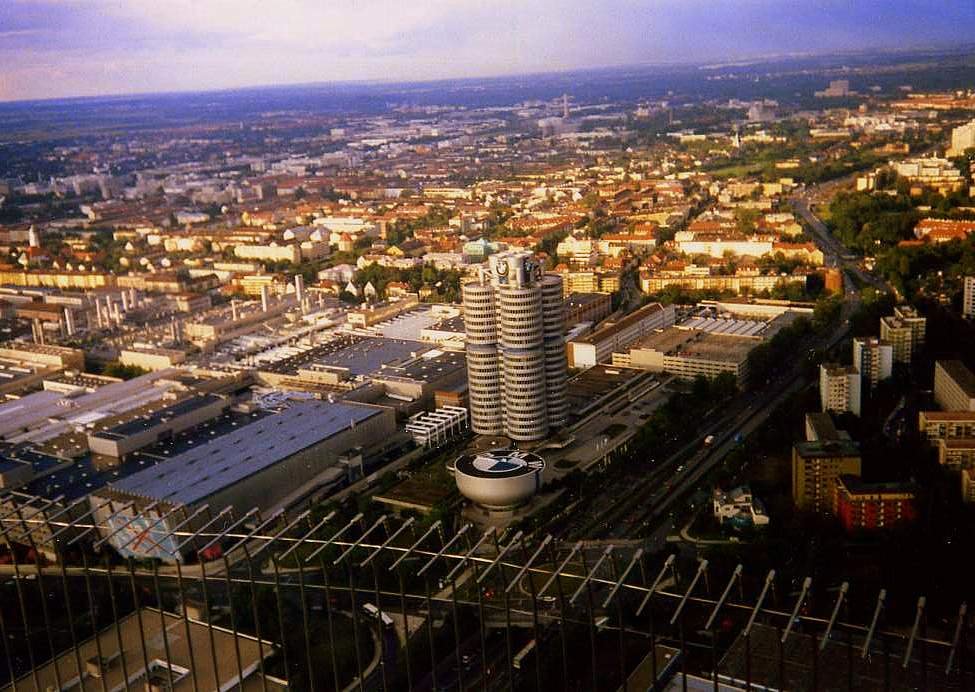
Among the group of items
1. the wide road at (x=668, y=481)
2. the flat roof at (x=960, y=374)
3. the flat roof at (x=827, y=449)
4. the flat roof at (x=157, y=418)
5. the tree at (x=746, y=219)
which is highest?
the tree at (x=746, y=219)

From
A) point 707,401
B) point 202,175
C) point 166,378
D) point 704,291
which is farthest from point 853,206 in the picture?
point 202,175

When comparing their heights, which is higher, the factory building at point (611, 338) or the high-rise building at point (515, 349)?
the high-rise building at point (515, 349)

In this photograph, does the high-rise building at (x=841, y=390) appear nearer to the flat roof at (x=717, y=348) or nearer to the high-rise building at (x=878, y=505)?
the flat roof at (x=717, y=348)

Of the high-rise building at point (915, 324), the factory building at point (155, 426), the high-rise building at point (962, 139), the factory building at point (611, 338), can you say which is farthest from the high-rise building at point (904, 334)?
the high-rise building at point (962, 139)

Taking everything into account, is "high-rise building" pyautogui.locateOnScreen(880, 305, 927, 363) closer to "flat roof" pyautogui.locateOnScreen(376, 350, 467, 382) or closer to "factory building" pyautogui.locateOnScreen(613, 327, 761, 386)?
"factory building" pyautogui.locateOnScreen(613, 327, 761, 386)

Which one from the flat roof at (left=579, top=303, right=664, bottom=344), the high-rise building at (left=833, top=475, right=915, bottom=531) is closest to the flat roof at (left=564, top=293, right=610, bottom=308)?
the flat roof at (left=579, top=303, right=664, bottom=344)

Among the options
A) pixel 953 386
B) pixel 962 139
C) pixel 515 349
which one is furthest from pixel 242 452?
pixel 962 139

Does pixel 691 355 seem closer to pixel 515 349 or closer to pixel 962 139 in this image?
pixel 515 349
